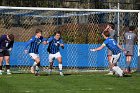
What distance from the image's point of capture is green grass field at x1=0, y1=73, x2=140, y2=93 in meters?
14.1

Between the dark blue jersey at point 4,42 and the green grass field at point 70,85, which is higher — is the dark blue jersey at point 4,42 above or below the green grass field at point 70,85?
above

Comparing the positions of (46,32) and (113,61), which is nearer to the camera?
(113,61)

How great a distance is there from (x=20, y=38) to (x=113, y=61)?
7.85 metres

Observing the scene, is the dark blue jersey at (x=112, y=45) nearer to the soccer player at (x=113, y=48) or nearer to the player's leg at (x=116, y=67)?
the soccer player at (x=113, y=48)

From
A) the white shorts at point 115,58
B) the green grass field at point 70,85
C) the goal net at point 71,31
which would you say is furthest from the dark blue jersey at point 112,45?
the goal net at point 71,31

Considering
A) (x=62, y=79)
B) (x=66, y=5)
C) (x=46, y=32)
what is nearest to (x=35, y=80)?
(x=62, y=79)

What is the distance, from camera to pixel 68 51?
2456cm

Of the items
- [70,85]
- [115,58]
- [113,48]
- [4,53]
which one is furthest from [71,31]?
[70,85]

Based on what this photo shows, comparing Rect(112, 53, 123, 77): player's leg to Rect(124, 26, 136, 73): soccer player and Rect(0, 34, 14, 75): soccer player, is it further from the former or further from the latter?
Rect(0, 34, 14, 75): soccer player

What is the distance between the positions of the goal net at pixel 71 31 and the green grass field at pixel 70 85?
599cm

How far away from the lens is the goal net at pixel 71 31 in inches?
941

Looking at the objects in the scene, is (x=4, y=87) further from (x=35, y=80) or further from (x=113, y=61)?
(x=113, y=61)

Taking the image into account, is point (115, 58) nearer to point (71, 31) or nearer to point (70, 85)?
point (70, 85)

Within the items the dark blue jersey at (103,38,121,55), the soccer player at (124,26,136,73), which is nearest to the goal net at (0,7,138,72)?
the soccer player at (124,26,136,73)
